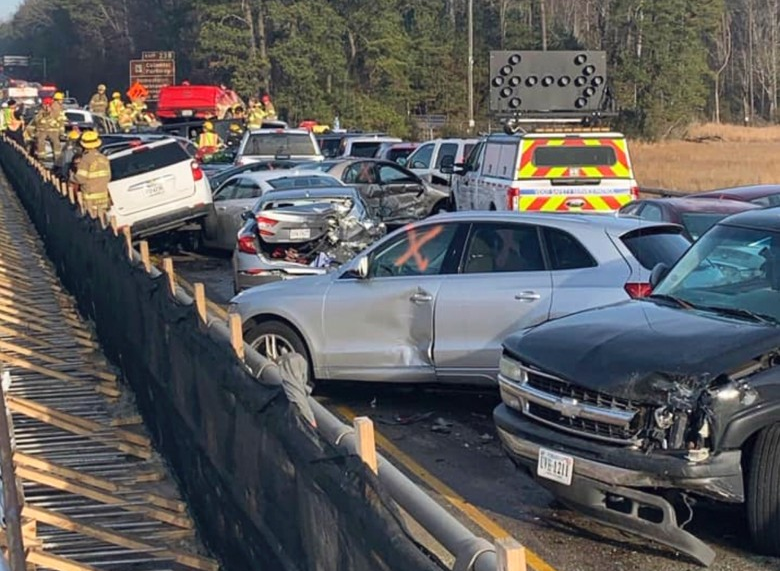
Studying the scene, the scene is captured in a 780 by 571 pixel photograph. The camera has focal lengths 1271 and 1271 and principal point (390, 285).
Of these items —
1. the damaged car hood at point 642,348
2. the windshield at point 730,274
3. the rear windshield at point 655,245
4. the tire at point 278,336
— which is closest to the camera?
the damaged car hood at point 642,348

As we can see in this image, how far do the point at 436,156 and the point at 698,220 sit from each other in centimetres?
1403

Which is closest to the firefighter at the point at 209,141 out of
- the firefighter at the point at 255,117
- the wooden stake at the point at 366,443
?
the firefighter at the point at 255,117

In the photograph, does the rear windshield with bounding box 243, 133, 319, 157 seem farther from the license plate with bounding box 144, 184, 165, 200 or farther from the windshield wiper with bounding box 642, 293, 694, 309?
the windshield wiper with bounding box 642, 293, 694, 309

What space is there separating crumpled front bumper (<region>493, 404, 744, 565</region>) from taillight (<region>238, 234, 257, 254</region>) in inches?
328

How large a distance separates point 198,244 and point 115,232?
37.0ft

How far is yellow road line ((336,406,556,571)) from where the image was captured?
674 centimetres

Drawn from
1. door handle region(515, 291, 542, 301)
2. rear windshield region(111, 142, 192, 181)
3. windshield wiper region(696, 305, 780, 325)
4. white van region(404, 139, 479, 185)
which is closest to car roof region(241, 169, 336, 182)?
rear windshield region(111, 142, 192, 181)

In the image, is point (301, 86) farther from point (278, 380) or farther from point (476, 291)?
point (278, 380)

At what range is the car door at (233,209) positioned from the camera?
20.7 metres

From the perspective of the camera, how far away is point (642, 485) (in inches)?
248

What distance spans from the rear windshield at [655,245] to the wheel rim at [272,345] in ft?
9.29

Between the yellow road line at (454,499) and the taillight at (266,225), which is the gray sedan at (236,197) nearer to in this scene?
the taillight at (266,225)

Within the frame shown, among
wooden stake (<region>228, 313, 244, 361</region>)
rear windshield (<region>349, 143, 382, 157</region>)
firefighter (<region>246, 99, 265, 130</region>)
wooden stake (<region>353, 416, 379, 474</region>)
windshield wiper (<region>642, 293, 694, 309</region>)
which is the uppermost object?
wooden stake (<region>353, 416, 379, 474</region>)

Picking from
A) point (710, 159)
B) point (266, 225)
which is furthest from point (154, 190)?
point (710, 159)
